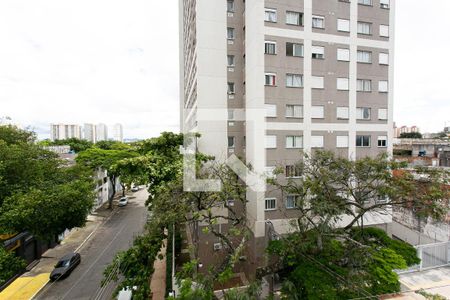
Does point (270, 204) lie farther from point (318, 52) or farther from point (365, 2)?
point (365, 2)

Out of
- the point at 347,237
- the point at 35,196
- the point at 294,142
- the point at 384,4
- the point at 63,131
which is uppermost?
the point at 384,4

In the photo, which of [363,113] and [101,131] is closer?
[363,113]

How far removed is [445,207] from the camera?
392 inches

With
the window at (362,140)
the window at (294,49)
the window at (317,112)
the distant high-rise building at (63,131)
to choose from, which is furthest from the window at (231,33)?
the distant high-rise building at (63,131)

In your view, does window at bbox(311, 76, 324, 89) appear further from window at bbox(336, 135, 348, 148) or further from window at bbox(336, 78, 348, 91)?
window at bbox(336, 135, 348, 148)

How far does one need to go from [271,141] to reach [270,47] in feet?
18.8

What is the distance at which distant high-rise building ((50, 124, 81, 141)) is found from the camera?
9069 cm

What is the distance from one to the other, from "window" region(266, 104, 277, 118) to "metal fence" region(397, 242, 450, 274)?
32.4 ft

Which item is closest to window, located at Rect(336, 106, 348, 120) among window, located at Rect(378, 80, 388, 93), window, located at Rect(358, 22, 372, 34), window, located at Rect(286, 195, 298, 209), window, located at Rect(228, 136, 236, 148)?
window, located at Rect(378, 80, 388, 93)

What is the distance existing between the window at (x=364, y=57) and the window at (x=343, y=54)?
2.87ft

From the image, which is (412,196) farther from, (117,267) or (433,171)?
(117,267)

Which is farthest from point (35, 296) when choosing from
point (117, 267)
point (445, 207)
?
point (445, 207)

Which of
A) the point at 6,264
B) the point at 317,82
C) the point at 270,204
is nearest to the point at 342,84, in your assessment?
the point at 317,82

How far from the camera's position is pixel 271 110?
543 inches
